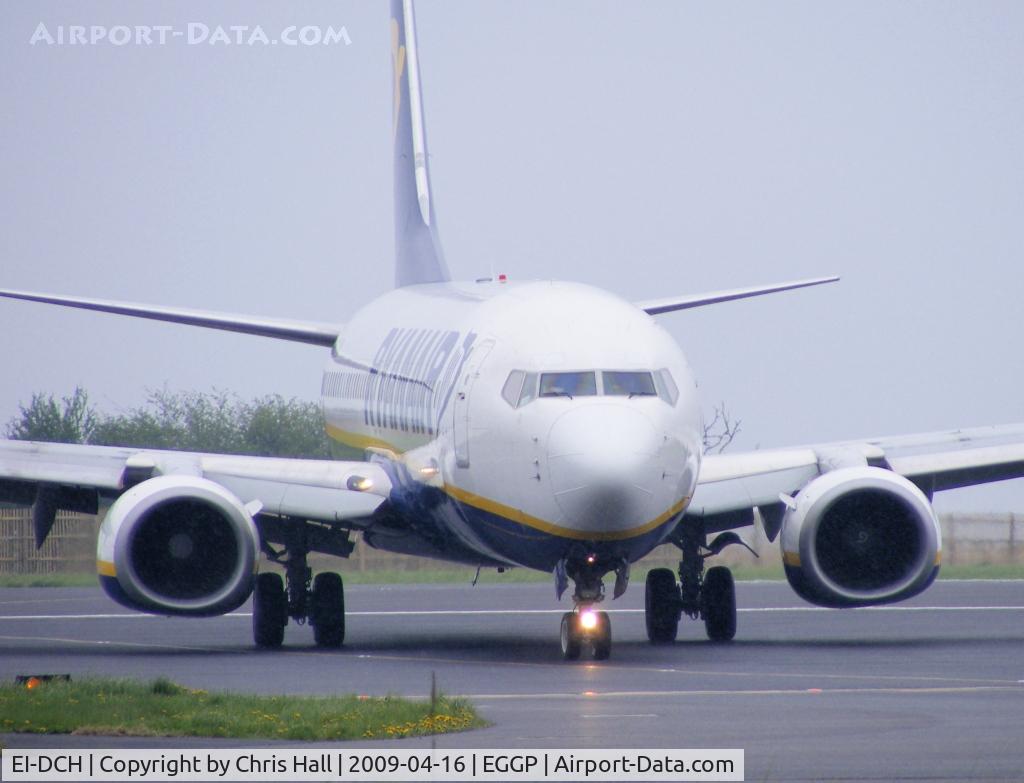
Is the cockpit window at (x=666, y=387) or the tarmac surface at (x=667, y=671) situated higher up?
the cockpit window at (x=666, y=387)

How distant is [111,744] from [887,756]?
441 centimetres

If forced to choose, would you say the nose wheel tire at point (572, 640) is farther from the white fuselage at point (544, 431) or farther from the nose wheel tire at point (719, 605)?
the nose wheel tire at point (719, 605)

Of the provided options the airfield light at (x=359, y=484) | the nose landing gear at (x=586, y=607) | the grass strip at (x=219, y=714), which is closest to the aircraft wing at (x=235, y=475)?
Answer: the airfield light at (x=359, y=484)

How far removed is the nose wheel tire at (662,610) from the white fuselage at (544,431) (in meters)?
1.90

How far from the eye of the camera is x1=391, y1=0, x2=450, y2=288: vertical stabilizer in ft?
111

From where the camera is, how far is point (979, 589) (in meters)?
37.2

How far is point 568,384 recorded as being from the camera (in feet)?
66.7

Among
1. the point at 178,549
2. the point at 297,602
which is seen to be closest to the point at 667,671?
the point at 178,549

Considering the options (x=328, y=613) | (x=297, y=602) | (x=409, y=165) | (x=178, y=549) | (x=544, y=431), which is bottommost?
(x=328, y=613)

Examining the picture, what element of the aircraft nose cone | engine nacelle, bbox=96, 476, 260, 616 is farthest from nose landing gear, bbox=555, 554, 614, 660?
engine nacelle, bbox=96, 476, 260, 616

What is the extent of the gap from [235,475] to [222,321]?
3.89m

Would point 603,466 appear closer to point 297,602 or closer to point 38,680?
point 38,680

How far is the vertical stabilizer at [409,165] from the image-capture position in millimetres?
33688

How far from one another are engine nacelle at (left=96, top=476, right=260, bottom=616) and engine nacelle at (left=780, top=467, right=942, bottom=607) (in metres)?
5.41
